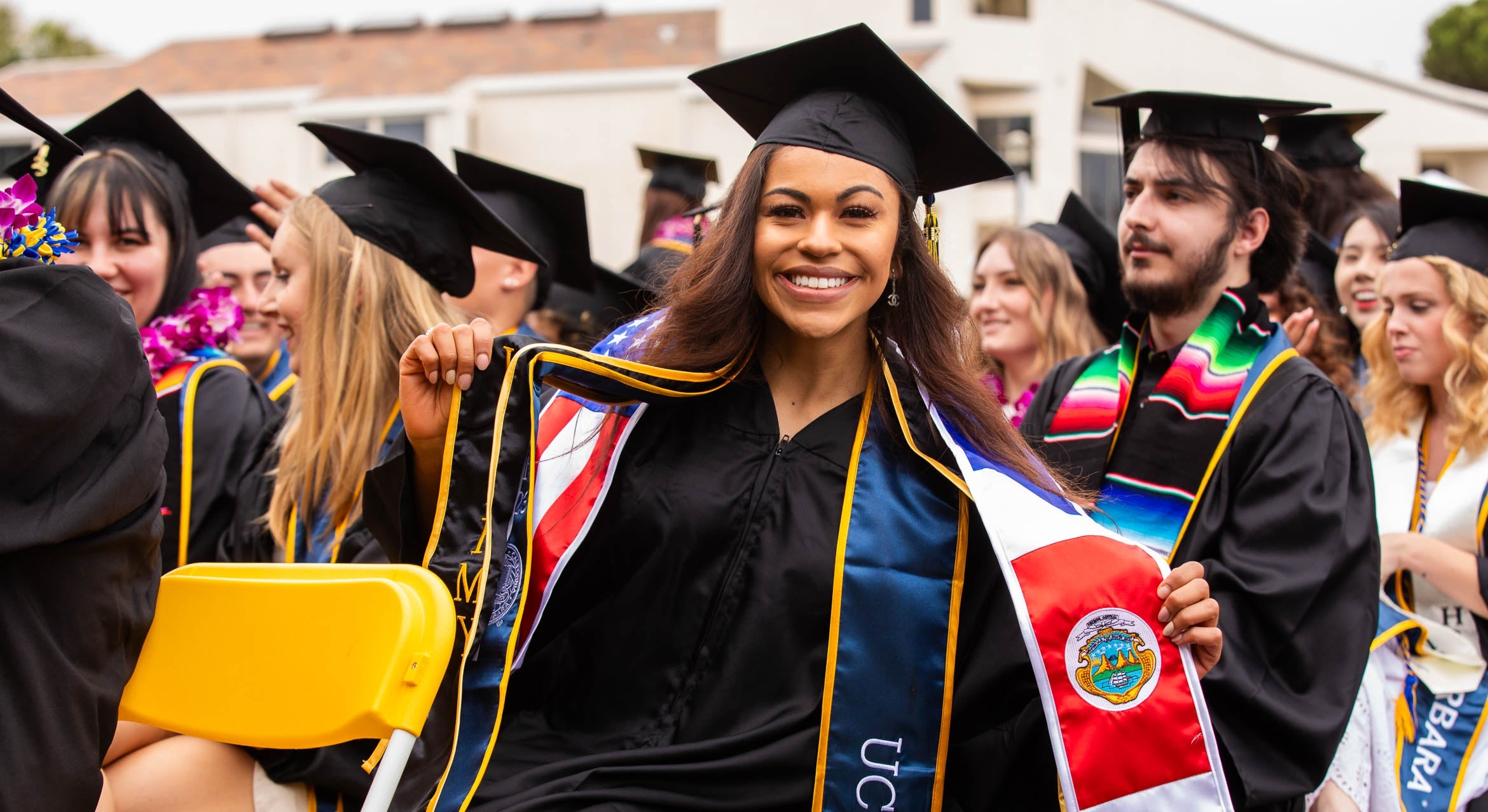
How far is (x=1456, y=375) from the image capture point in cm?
372

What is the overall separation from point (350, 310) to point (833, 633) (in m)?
1.62

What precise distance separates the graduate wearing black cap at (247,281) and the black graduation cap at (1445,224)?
4.31 m

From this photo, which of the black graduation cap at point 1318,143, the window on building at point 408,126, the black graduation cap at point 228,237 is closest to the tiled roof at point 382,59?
the window on building at point 408,126

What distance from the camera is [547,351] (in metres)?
2.38

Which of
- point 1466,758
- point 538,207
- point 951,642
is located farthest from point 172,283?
point 1466,758

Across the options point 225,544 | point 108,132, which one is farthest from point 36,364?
point 108,132

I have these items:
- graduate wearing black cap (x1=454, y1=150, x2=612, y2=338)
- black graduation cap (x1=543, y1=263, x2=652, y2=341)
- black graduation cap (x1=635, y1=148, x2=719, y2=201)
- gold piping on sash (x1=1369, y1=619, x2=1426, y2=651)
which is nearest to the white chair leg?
graduate wearing black cap (x1=454, y1=150, x2=612, y2=338)

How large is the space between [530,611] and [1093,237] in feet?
11.7

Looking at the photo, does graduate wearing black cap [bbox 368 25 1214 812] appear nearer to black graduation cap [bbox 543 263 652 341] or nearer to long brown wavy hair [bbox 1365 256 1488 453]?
long brown wavy hair [bbox 1365 256 1488 453]

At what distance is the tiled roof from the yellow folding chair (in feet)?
103

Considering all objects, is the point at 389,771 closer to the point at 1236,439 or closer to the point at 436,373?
the point at 436,373

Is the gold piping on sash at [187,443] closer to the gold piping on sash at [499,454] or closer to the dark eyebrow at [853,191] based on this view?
the gold piping on sash at [499,454]

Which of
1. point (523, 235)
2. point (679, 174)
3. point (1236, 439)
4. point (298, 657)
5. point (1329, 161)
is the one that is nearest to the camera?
point (298, 657)

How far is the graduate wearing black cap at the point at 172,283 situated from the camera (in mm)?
3471
